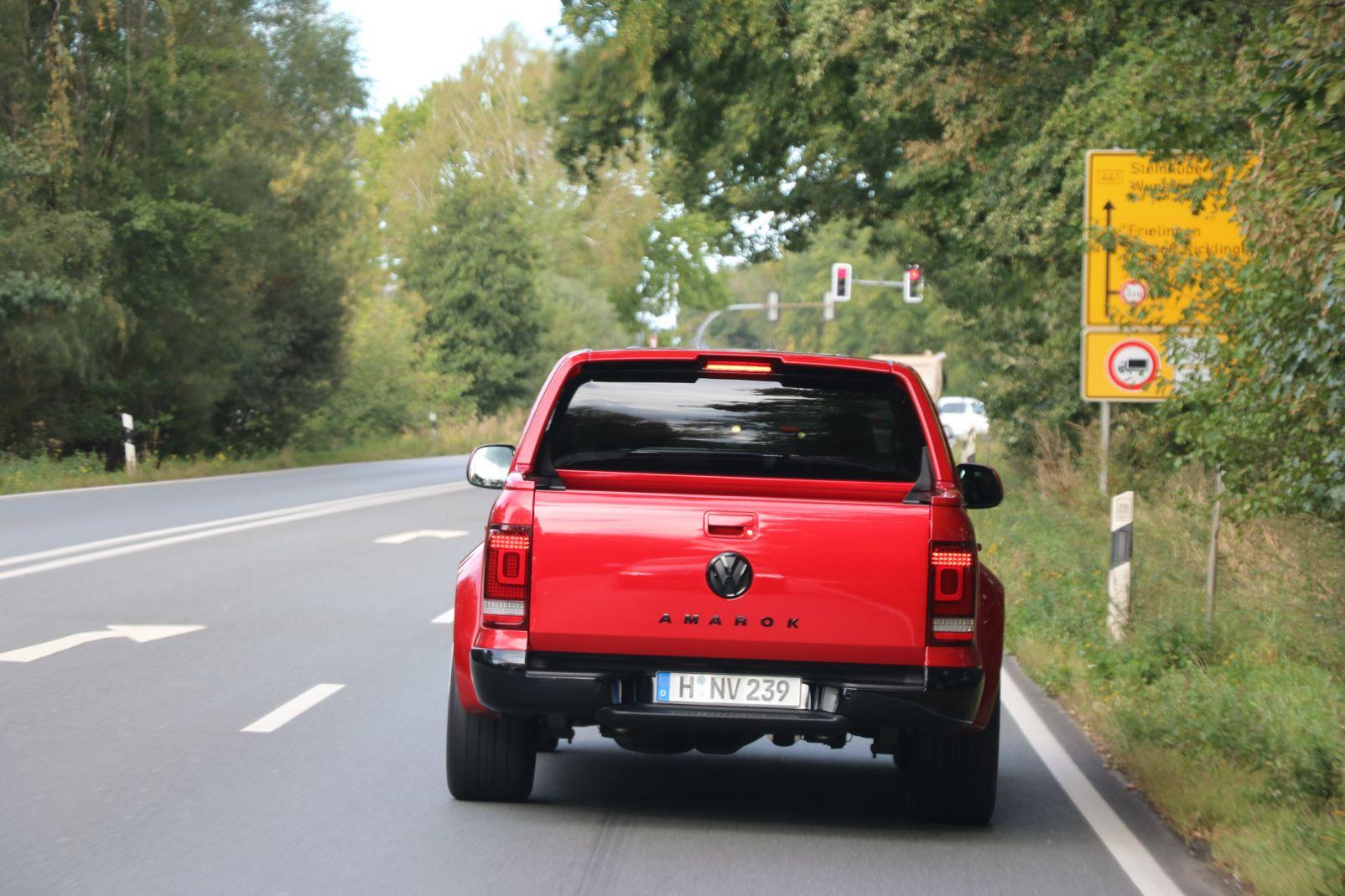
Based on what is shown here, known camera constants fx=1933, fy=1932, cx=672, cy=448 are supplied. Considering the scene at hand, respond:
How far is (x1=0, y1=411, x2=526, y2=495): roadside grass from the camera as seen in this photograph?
1191 inches

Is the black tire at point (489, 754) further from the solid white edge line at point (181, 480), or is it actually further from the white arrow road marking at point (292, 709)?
the solid white edge line at point (181, 480)

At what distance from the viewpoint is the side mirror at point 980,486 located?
25.0 feet

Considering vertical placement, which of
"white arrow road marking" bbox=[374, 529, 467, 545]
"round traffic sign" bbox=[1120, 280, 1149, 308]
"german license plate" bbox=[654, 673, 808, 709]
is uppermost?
"round traffic sign" bbox=[1120, 280, 1149, 308]

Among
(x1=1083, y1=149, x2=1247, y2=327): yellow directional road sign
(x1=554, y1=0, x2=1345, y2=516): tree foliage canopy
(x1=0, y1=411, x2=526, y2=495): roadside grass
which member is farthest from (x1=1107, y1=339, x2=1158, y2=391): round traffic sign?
(x1=0, y1=411, x2=526, y2=495): roadside grass

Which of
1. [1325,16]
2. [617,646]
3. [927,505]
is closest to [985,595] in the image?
[927,505]

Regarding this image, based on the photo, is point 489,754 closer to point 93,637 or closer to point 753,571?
point 753,571

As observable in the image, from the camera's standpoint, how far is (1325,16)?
784 centimetres

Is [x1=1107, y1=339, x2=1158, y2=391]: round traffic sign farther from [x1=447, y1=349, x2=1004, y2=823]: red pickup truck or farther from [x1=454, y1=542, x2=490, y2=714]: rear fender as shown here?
[x1=454, y1=542, x2=490, y2=714]: rear fender

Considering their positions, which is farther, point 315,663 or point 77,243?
point 77,243

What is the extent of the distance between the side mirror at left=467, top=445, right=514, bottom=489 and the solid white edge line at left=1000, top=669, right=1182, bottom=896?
259 centimetres

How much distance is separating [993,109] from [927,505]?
1343 centimetres

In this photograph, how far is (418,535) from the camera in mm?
21297

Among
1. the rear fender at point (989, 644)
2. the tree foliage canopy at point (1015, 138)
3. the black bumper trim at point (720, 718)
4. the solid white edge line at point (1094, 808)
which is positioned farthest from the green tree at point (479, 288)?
the black bumper trim at point (720, 718)

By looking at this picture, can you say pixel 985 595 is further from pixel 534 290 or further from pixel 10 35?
pixel 534 290
